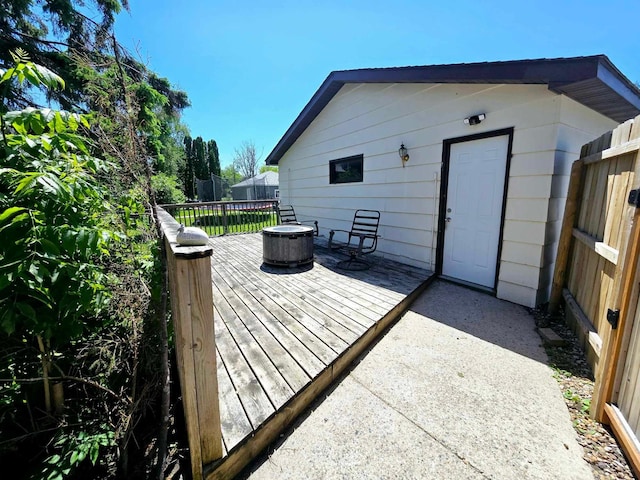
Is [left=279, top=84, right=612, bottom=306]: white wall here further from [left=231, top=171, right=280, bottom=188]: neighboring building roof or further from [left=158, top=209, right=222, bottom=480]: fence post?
[left=231, top=171, right=280, bottom=188]: neighboring building roof

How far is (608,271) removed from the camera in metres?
1.98

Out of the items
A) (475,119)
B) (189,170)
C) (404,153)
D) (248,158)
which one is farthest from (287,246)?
(248,158)

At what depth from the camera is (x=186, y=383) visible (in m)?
1.13

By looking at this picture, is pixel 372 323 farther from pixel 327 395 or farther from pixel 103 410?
pixel 103 410

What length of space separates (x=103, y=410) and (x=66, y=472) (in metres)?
0.43

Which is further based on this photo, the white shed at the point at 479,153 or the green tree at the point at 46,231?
the white shed at the point at 479,153

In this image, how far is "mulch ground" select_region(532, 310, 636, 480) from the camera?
141 cm

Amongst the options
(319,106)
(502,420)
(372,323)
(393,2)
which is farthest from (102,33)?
(319,106)

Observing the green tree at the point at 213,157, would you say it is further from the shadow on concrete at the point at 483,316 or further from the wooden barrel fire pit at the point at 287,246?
the shadow on concrete at the point at 483,316

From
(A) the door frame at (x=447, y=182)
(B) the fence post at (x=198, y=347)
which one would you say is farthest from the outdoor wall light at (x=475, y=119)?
(B) the fence post at (x=198, y=347)

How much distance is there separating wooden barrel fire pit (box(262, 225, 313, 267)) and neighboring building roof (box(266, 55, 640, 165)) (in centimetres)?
292

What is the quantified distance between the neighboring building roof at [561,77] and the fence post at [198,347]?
366 cm

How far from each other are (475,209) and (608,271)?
6.25 ft

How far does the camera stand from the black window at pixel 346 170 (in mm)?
5762
